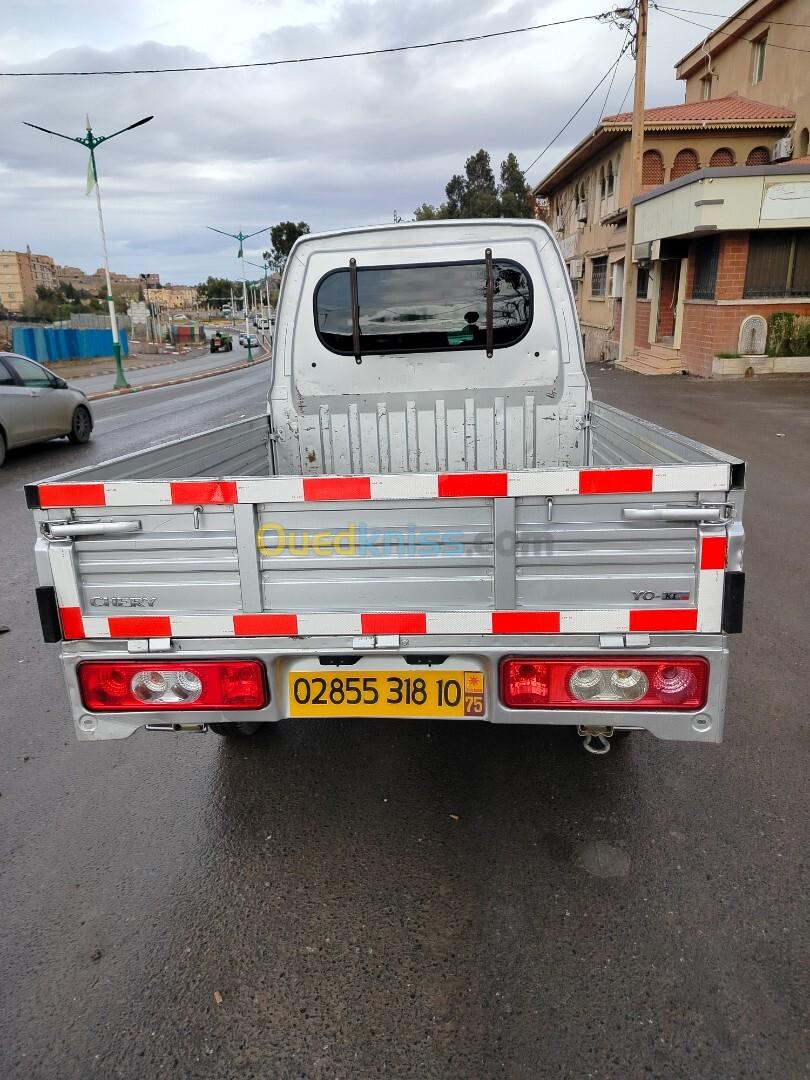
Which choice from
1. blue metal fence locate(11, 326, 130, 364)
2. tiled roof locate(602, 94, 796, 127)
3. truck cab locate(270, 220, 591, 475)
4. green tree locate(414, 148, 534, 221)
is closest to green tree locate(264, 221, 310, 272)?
green tree locate(414, 148, 534, 221)

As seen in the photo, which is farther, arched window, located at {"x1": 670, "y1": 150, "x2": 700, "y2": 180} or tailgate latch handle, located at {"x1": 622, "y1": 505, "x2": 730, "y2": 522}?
arched window, located at {"x1": 670, "y1": 150, "x2": 700, "y2": 180}

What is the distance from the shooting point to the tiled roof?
25.0 m

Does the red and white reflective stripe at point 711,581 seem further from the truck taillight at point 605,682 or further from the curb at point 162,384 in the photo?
the curb at point 162,384

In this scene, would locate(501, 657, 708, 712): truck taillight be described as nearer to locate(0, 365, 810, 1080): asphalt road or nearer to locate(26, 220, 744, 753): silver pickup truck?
locate(26, 220, 744, 753): silver pickup truck

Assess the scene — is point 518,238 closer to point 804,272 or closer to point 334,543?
point 334,543

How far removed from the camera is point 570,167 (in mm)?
34094

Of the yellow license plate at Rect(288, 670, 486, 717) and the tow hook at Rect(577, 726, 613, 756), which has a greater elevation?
the yellow license plate at Rect(288, 670, 486, 717)

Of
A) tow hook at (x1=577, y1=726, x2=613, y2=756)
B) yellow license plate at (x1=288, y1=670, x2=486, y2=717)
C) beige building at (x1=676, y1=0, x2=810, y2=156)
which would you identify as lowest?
tow hook at (x1=577, y1=726, x2=613, y2=756)

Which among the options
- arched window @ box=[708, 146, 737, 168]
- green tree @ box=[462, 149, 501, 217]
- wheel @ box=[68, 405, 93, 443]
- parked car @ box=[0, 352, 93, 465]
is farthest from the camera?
green tree @ box=[462, 149, 501, 217]

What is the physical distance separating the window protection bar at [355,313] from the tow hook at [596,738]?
2258 millimetres

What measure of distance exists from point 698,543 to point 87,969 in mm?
2282

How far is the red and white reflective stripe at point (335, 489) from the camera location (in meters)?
2.32

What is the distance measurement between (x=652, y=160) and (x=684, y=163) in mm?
1144

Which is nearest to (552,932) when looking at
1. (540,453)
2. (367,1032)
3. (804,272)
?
(367,1032)
